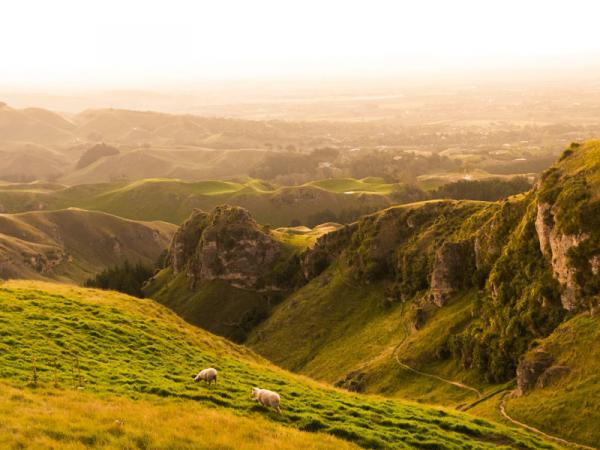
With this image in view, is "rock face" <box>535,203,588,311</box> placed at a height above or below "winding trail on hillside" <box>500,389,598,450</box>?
above

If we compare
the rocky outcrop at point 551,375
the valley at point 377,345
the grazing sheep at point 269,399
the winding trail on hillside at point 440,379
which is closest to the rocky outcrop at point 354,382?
the valley at point 377,345

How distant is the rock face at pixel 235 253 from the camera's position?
14900 cm

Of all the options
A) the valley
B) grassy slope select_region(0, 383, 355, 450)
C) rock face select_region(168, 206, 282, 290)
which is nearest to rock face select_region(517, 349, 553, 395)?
the valley

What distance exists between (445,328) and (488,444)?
143 feet

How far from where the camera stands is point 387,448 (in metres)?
32.8

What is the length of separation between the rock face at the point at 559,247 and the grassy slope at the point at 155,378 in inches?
869

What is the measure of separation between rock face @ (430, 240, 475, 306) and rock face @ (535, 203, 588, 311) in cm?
1805

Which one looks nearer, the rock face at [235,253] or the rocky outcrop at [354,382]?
the rocky outcrop at [354,382]

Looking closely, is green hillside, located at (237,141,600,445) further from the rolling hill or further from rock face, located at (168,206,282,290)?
rock face, located at (168,206,282,290)

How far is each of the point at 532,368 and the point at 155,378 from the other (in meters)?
35.6

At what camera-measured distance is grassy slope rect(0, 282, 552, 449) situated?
3378cm

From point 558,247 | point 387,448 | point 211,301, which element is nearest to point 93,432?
point 387,448

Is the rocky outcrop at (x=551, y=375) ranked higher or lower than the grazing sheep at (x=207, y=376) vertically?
lower

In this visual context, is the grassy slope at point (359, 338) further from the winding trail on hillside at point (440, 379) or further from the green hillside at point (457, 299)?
the winding trail on hillside at point (440, 379)
